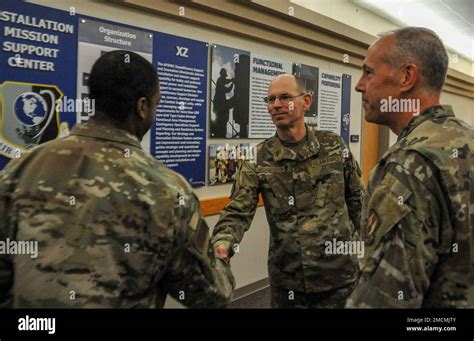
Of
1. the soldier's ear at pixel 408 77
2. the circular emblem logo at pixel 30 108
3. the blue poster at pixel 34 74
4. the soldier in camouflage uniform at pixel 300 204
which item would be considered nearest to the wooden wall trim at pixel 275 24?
the blue poster at pixel 34 74

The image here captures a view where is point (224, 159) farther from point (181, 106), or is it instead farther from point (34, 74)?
point (34, 74)

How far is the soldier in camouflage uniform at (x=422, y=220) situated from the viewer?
0.92 meters

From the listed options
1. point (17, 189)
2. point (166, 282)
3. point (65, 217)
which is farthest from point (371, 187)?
point (17, 189)

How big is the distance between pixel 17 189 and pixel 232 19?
8.03 feet

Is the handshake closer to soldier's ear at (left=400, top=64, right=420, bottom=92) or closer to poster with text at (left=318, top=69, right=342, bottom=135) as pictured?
soldier's ear at (left=400, top=64, right=420, bottom=92)

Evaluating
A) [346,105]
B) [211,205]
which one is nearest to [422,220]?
[211,205]

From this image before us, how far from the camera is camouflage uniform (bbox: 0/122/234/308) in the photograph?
3.10 feet

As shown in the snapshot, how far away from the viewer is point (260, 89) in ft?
11.3

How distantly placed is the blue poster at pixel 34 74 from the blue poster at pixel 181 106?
0.58m

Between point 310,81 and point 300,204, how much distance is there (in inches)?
95.6

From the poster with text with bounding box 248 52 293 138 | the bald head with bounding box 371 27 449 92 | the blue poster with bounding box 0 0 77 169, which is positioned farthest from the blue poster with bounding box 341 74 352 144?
the bald head with bounding box 371 27 449 92

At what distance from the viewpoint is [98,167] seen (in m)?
0.96
